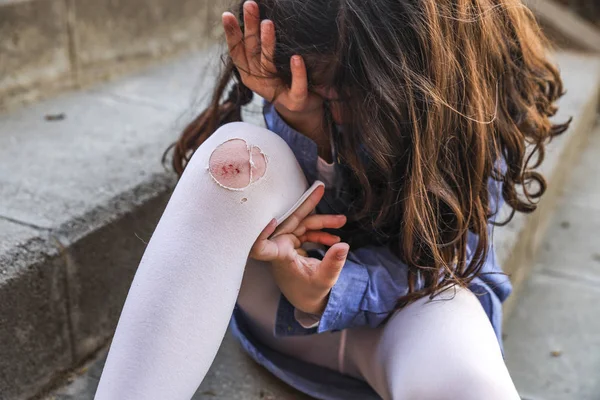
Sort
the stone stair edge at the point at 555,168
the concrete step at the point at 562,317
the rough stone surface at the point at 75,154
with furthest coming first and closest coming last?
the stone stair edge at the point at 555,168 < the concrete step at the point at 562,317 < the rough stone surface at the point at 75,154

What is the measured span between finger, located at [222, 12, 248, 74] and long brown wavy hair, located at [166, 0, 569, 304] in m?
0.04

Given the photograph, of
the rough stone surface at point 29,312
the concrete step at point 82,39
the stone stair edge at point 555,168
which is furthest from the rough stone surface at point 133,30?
the stone stair edge at point 555,168

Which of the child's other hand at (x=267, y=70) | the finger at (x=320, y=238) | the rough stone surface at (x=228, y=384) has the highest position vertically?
the child's other hand at (x=267, y=70)

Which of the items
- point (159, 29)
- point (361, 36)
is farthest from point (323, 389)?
point (159, 29)

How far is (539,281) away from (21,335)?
1235mm

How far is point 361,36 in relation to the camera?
0.99m

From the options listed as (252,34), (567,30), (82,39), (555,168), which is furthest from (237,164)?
(567,30)

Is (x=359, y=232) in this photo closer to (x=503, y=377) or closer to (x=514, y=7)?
(x=503, y=377)

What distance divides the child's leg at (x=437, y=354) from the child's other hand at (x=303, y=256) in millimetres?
112

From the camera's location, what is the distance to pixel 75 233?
120 cm

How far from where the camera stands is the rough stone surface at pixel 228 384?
1.18 meters

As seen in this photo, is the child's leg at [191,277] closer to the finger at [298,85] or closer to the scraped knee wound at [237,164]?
the scraped knee wound at [237,164]

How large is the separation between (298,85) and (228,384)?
0.49 metres

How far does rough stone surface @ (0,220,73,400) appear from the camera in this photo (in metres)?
1.09
